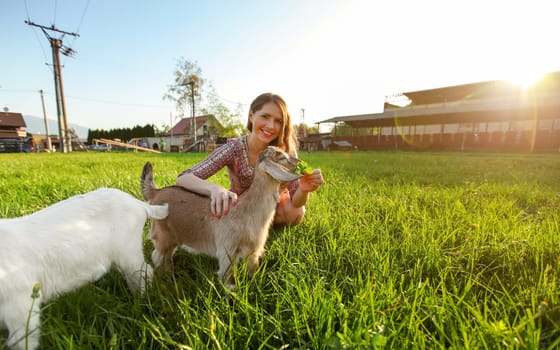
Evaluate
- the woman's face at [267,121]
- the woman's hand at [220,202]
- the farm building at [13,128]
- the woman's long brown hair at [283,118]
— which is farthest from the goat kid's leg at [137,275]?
the farm building at [13,128]

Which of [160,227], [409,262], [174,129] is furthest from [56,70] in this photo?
[174,129]

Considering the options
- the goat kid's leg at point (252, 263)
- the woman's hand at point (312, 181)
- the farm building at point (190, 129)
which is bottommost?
the goat kid's leg at point (252, 263)

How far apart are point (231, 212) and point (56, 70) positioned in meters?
26.2

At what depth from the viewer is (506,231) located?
2283 millimetres

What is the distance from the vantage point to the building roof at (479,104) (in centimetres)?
2045

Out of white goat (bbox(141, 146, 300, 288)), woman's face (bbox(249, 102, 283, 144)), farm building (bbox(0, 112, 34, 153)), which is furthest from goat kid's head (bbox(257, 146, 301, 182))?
farm building (bbox(0, 112, 34, 153))

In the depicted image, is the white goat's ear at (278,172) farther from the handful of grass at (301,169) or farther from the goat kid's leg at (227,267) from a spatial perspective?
the goat kid's leg at (227,267)

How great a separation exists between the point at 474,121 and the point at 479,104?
3.78m

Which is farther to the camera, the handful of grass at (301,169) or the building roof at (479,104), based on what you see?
the building roof at (479,104)

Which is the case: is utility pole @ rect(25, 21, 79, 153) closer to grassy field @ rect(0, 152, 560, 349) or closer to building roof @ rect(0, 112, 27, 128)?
grassy field @ rect(0, 152, 560, 349)

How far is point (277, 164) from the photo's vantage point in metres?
1.85

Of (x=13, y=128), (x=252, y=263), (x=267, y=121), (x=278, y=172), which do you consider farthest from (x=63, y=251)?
(x=13, y=128)

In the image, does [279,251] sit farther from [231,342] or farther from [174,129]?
[174,129]

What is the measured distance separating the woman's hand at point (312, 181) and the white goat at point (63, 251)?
1.19 meters
